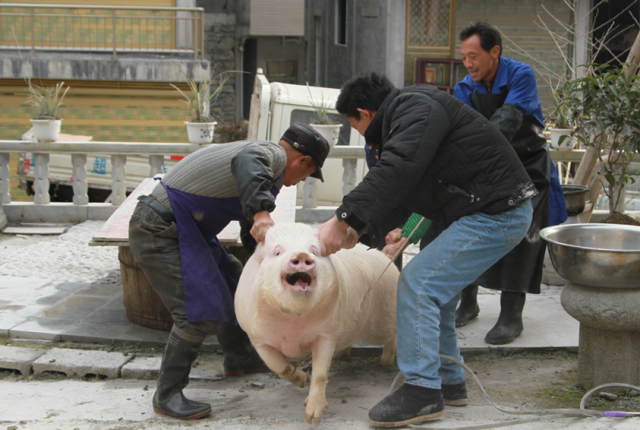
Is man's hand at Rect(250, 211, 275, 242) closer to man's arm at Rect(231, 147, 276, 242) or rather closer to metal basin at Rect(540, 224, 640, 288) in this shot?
man's arm at Rect(231, 147, 276, 242)

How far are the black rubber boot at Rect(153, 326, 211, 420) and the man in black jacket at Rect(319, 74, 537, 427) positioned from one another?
95cm

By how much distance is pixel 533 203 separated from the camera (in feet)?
14.3

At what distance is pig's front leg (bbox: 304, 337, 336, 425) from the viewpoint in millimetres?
3049

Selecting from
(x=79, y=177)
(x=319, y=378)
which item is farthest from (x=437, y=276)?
(x=79, y=177)

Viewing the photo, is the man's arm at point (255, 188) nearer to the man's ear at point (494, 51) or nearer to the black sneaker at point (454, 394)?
the black sneaker at point (454, 394)

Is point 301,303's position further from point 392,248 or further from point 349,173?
point 349,173

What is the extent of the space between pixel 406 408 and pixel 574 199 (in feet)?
10.0

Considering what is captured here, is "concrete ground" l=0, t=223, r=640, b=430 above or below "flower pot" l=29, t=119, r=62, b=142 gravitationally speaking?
below

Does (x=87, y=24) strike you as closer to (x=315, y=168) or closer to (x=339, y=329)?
(x=315, y=168)

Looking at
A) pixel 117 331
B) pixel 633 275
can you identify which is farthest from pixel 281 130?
pixel 633 275

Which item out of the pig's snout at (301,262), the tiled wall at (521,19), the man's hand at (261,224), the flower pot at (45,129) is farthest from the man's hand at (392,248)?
the tiled wall at (521,19)

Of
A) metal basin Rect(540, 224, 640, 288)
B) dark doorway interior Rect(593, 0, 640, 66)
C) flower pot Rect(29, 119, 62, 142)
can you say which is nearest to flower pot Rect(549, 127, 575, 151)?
metal basin Rect(540, 224, 640, 288)

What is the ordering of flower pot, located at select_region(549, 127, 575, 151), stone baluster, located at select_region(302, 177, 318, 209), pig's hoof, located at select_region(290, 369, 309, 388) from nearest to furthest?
pig's hoof, located at select_region(290, 369, 309, 388) < flower pot, located at select_region(549, 127, 575, 151) < stone baluster, located at select_region(302, 177, 318, 209)

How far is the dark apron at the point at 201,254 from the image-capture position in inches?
132
